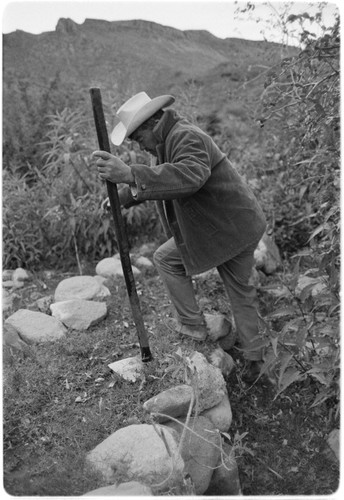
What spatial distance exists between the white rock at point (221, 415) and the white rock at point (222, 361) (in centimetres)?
27

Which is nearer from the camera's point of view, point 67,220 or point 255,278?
point 255,278

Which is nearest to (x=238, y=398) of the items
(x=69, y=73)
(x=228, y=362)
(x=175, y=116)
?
(x=228, y=362)

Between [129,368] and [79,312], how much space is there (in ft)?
2.50

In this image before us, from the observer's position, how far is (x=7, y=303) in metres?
4.14

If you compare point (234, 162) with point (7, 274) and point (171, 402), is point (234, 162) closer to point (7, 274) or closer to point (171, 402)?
point (7, 274)

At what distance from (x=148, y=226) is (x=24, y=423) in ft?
8.54

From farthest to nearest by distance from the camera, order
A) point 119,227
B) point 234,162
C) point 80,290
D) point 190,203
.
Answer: point 234,162, point 80,290, point 190,203, point 119,227

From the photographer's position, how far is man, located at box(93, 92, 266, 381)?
8.86ft

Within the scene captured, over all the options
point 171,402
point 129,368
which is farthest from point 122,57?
point 171,402

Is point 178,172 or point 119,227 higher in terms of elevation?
point 178,172

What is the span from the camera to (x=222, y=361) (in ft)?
11.1

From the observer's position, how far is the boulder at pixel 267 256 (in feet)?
14.9

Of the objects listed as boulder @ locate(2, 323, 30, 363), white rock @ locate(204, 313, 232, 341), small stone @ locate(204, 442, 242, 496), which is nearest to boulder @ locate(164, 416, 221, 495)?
small stone @ locate(204, 442, 242, 496)

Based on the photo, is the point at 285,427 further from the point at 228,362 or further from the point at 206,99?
the point at 206,99
